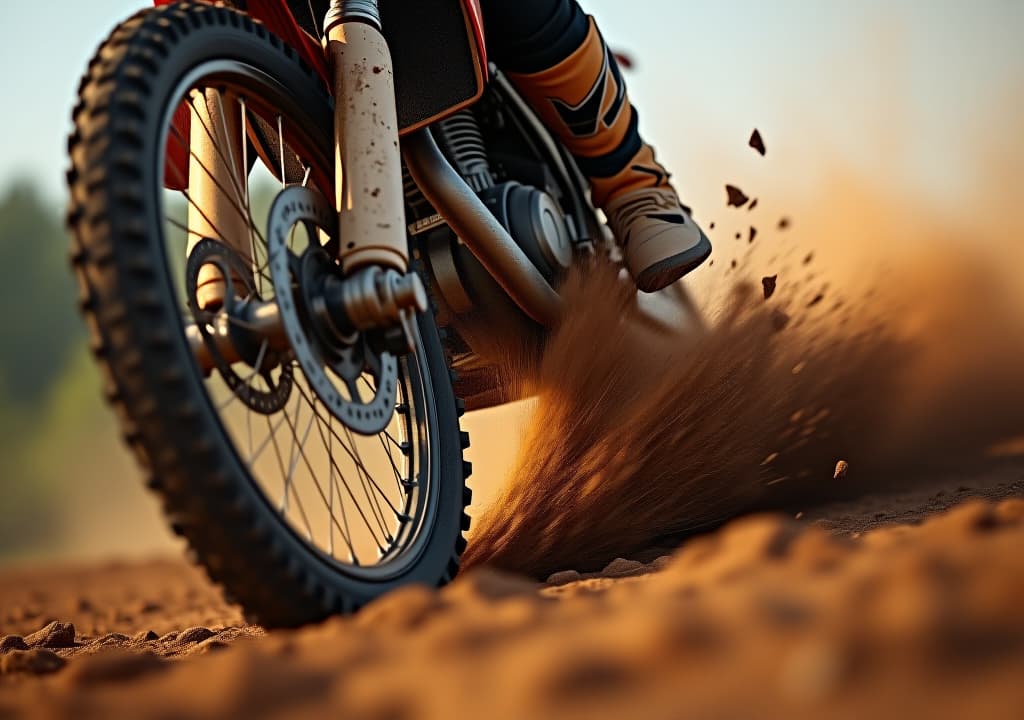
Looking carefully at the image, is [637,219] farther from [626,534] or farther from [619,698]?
[619,698]

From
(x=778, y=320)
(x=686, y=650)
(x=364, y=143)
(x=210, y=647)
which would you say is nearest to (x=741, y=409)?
(x=778, y=320)

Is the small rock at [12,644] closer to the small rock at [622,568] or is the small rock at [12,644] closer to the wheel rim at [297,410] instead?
the wheel rim at [297,410]

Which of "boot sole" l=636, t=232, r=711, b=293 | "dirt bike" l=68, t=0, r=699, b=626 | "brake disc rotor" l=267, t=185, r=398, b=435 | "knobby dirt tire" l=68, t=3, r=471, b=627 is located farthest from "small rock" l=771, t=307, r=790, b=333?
"knobby dirt tire" l=68, t=3, r=471, b=627

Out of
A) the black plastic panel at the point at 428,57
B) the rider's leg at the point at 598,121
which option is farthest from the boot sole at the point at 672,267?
the black plastic panel at the point at 428,57

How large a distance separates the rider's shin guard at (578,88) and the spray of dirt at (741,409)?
0.91 feet

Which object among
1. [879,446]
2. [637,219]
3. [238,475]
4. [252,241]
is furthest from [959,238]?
[238,475]

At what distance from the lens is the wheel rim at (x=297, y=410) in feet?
4.62

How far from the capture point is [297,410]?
1631 millimetres

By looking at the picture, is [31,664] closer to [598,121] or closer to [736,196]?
[598,121]

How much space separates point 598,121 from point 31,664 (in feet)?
5.33

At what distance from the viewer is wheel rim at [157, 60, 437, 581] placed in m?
1.41

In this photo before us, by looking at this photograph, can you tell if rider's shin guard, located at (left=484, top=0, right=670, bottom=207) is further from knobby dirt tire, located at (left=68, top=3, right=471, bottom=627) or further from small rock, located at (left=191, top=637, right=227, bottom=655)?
small rock, located at (left=191, top=637, right=227, bottom=655)

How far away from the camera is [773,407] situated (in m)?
2.58

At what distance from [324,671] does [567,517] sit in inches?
52.6
